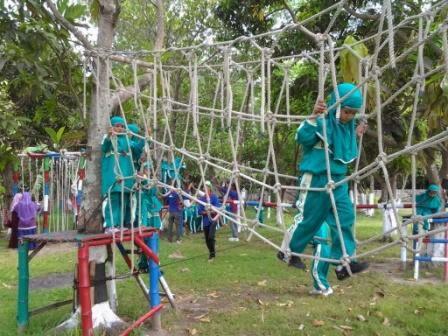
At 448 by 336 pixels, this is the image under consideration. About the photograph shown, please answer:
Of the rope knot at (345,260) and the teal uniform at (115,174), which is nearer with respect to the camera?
the rope knot at (345,260)

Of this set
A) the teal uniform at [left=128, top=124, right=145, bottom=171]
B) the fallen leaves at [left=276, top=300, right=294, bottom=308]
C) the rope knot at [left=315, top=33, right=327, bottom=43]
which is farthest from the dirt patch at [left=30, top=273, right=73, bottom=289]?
the rope knot at [left=315, top=33, right=327, bottom=43]

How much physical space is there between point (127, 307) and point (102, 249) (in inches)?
37.0

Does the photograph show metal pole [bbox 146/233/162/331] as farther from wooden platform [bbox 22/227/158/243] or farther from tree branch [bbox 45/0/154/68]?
tree branch [bbox 45/0/154/68]

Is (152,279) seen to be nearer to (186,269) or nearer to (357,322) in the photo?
(357,322)

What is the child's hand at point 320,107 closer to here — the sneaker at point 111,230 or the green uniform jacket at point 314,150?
the green uniform jacket at point 314,150

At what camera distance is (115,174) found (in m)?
4.55

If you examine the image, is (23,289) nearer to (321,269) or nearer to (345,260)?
(345,260)

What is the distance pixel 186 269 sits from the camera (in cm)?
740

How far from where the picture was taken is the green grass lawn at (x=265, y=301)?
180 inches

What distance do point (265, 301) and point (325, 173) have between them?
98.4 inches

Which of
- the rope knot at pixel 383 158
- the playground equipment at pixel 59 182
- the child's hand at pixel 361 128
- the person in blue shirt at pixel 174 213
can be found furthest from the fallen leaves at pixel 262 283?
the playground equipment at pixel 59 182

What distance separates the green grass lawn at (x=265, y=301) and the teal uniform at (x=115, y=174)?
106 centimetres

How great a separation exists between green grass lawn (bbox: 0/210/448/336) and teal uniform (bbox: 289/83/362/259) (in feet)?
4.27

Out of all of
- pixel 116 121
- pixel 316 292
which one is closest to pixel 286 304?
pixel 316 292
